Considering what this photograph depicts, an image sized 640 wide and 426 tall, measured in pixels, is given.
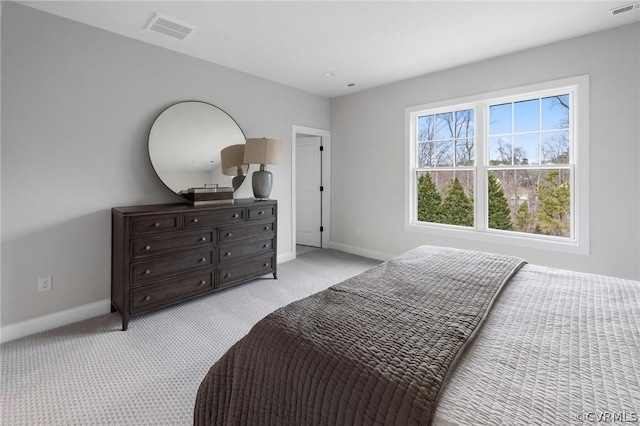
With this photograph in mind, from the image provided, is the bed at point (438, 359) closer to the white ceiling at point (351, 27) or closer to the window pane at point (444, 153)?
the white ceiling at point (351, 27)

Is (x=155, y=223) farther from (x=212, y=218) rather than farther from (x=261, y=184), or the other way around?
(x=261, y=184)

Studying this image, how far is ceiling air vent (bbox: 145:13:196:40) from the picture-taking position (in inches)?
105

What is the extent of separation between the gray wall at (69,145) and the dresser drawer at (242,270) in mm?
972

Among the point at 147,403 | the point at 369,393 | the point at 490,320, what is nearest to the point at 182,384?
the point at 147,403

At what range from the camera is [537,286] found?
167cm

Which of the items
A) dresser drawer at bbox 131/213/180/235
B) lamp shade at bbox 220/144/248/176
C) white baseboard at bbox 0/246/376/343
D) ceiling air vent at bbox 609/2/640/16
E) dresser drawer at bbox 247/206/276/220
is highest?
ceiling air vent at bbox 609/2/640/16

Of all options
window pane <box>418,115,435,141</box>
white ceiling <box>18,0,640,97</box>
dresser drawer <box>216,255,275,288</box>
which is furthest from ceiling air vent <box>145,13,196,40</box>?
window pane <box>418,115,435,141</box>

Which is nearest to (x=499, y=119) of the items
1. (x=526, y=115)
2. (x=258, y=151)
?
(x=526, y=115)

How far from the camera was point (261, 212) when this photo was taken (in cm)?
364

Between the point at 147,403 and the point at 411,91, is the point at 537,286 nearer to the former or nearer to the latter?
the point at 147,403

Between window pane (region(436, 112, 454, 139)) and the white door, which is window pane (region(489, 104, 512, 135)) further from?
the white door

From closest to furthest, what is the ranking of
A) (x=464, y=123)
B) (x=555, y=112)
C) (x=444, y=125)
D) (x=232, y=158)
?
1. (x=555, y=112)
2. (x=232, y=158)
3. (x=464, y=123)
4. (x=444, y=125)

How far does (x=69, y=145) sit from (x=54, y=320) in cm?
150

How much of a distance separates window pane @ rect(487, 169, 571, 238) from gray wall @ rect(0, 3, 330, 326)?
12.3 feet
